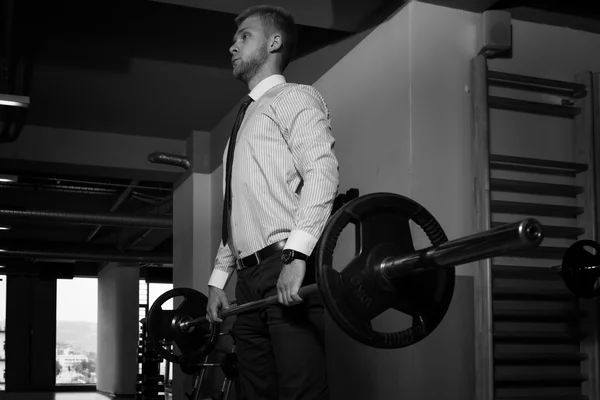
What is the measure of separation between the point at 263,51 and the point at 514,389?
183 centimetres

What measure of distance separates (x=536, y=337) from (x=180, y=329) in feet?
5.52

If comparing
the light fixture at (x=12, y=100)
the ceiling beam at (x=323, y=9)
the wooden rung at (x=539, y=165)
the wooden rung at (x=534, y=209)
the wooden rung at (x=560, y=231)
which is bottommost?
the wooden rung at (x=560, y=231)

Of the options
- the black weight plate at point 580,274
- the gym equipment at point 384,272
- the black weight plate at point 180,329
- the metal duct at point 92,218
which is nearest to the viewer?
the gym equipment at point 384,272

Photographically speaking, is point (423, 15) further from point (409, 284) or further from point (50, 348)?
point (50, 348)

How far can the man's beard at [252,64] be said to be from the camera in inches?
94.0

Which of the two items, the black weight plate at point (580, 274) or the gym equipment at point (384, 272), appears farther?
the black weight plate at point (580, 274)

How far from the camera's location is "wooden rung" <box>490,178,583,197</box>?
10.6 feet

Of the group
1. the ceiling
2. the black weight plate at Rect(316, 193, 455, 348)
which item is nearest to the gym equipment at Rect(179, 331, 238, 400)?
the ceiling

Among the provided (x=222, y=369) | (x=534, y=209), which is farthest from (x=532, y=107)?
(x=222, y=369)

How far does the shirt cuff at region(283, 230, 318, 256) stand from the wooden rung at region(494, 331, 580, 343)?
1411mm

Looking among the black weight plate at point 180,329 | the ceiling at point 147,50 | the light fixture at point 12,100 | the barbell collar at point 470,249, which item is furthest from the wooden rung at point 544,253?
the light fixture at point 12,100

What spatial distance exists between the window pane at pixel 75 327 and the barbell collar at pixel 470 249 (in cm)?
1570

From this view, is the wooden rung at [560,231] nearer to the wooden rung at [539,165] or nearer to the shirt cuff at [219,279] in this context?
the wooden rung at [539,165]

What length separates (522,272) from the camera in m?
3.21
